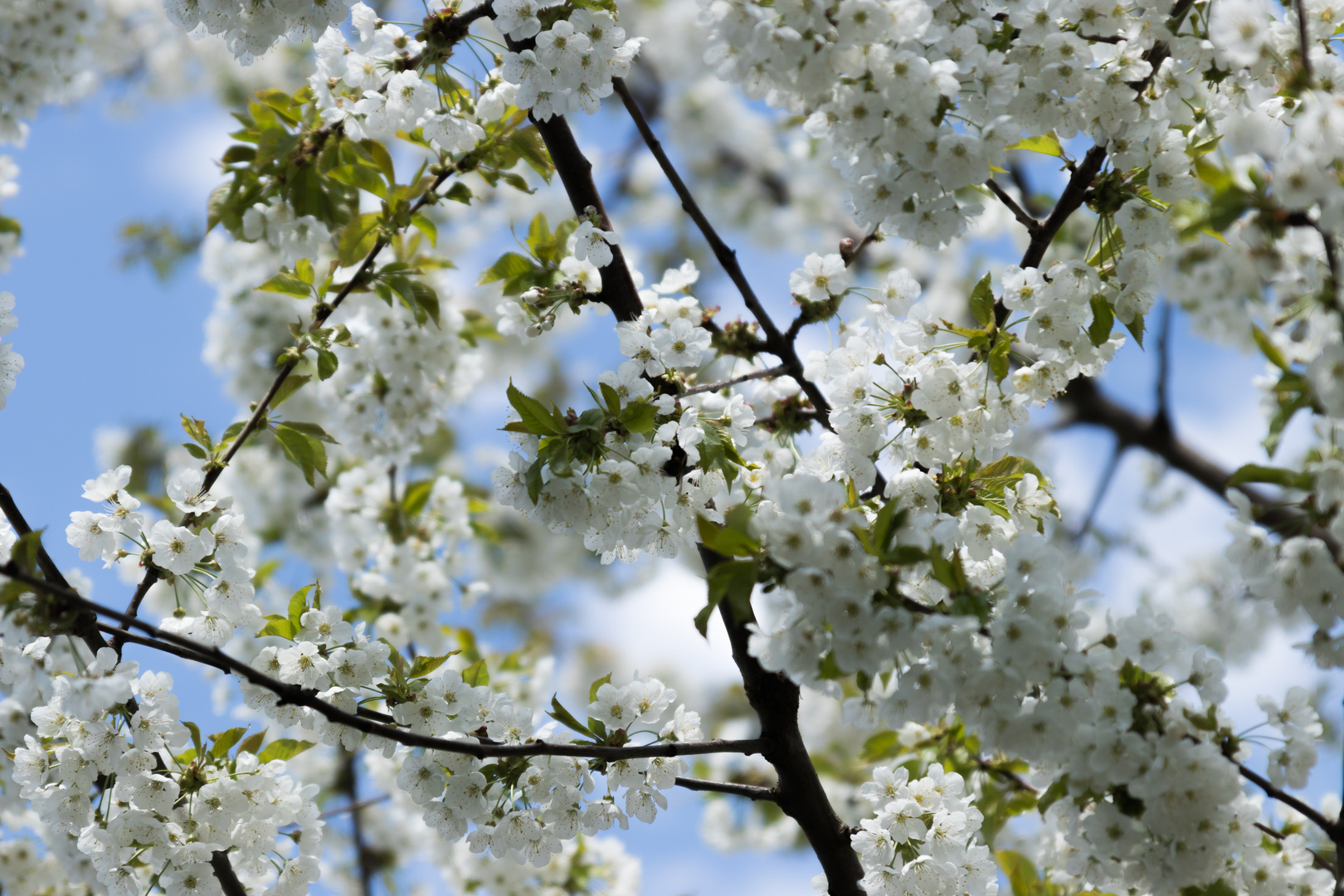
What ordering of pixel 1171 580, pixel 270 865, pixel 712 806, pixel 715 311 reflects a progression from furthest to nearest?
pixel 1171 580 → pixel 712 806 → pixel 715 311 → pixel 270 865

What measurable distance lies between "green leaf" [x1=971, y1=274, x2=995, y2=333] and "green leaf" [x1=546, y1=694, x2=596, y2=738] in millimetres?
1304

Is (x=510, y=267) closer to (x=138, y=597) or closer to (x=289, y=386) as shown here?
(x=289, y=386)

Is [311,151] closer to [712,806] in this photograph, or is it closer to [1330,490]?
[1330,490]

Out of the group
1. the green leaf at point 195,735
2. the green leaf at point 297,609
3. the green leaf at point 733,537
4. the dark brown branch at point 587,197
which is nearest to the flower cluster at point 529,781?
the green leaf at point 297,609

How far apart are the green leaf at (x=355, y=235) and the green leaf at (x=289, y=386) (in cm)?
43

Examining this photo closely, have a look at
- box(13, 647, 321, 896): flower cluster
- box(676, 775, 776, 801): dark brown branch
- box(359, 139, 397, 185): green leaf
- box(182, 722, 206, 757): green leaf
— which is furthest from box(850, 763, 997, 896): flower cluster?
box(359, 139, 397, 185): green leaf

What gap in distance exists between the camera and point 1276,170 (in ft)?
4.82

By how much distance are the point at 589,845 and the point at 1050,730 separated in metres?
3.15

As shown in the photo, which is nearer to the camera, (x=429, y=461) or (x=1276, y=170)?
(x=1276, y=170)

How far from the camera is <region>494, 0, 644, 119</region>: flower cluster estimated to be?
2233 mm

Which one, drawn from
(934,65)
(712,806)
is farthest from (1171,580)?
(934,65)

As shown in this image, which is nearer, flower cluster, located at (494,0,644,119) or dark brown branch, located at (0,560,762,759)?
dark brown branch, located at (0,560,762,759)

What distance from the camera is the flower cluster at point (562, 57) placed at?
2.23 meters

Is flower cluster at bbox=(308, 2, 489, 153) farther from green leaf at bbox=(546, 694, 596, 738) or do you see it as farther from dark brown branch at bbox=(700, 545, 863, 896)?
green leaf at bbox=(546, 694, 596, 738)
